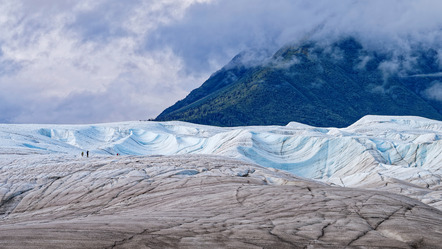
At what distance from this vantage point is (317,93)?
173 m

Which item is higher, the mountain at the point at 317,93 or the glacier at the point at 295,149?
the mountain at the point at 317,93

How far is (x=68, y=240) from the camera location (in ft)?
39.8

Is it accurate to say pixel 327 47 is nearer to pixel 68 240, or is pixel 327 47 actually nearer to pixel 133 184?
pixel 133 184

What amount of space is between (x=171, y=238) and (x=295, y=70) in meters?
171

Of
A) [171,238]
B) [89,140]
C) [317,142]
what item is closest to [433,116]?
[317,142]

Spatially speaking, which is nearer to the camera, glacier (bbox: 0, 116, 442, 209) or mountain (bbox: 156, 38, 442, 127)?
glacier (bbox: 0, 116, 442, 209)

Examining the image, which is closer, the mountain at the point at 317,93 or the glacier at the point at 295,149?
the glacier at the point at 295,149

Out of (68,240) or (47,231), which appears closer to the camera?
(68,240)

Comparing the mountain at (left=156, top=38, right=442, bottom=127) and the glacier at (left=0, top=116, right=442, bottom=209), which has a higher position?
the mountain at (left=156, top=38, right=442, bottom=127)

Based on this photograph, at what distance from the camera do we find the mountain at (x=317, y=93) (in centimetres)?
15625

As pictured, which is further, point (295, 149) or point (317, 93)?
point (317, 93)

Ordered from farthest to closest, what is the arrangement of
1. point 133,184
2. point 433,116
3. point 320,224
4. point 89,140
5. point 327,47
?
1. point 327,47
2. point 433,116
3. point 89,140
4. point 133,184
5. point 320,224

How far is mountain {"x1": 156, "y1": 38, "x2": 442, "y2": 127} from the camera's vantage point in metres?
156

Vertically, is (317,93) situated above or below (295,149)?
above
